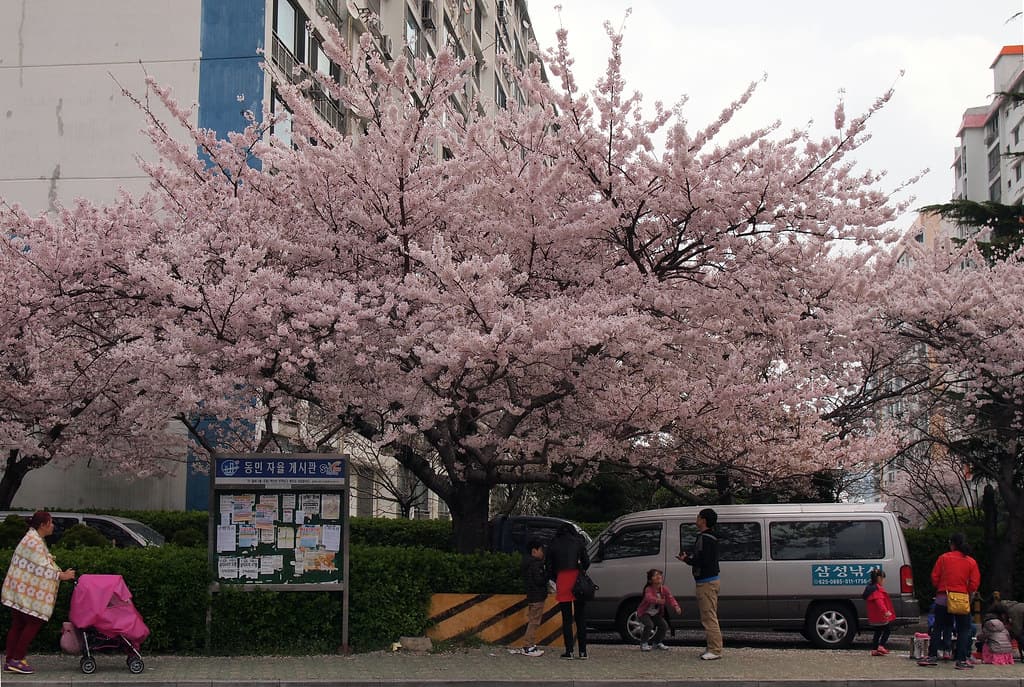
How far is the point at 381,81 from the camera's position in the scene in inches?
572

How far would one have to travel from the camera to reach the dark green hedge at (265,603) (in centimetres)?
1265

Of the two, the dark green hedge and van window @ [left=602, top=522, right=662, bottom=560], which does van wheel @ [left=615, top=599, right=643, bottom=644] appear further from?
the dark green hedge

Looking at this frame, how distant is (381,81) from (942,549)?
46.1ft

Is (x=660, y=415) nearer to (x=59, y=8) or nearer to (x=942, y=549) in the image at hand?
(x=942, y=549)

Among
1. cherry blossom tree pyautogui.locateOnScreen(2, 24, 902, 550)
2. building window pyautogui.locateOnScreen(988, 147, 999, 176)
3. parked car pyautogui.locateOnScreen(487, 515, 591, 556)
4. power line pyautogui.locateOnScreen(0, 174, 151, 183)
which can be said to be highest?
building window pyautogui.locateOnScreen(988, 147, 999, 176)

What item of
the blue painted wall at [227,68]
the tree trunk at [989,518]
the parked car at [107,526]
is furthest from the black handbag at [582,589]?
the blue painted wall at [227,68]

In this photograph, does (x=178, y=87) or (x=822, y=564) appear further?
(x=178, y=87)

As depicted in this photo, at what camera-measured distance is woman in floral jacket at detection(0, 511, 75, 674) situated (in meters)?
10.9

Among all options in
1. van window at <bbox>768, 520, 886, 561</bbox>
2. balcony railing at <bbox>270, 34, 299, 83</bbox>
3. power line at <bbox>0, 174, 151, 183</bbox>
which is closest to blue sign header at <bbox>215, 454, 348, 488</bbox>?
van window at <bbox>768, 520, 886, 561</bbox>

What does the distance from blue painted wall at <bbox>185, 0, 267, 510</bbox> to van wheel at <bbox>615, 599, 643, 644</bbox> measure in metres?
15.3

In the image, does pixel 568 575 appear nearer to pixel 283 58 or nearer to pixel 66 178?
pixel 66 178

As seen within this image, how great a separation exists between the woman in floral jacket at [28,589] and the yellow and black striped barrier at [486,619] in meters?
4.48

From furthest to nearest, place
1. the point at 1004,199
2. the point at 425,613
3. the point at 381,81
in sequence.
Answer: the point at 1004,199 → the point at 381,81 → the point at 425,613

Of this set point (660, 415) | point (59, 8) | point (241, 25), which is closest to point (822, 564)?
point (660, 415)
